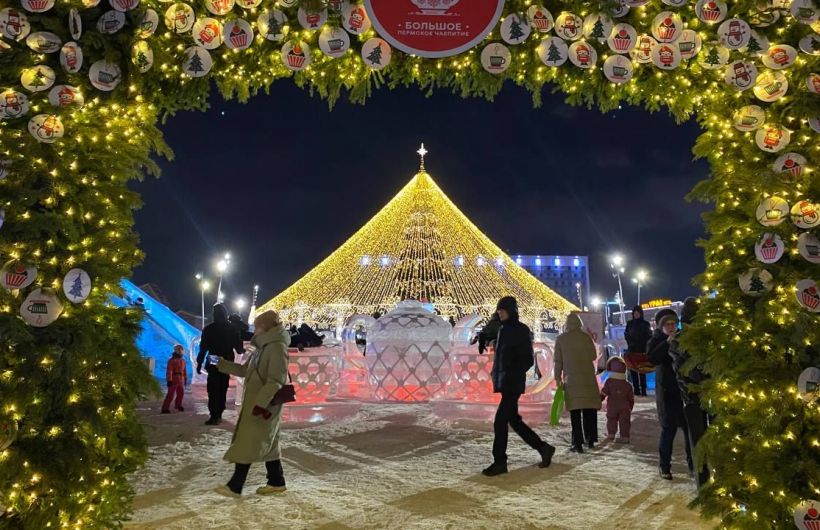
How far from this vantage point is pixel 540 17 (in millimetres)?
3814

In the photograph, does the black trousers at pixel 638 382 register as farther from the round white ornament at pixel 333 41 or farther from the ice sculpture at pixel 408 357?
the round white ornament at pixel 333 41

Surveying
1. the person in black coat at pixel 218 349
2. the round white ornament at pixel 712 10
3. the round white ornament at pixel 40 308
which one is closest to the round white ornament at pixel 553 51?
the round white ornament at pixel 712 10

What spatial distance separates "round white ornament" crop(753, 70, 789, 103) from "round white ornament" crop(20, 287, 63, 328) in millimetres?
4605

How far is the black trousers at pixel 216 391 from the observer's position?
7.38m

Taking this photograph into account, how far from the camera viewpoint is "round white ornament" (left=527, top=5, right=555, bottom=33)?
3.81 meters

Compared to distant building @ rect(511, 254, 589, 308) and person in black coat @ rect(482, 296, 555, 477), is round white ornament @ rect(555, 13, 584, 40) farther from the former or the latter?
distant building @ rect(511, 254, 589, 308)

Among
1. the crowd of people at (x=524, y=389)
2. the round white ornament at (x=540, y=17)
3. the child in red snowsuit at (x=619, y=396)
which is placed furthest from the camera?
the child in red snowsuit at (x=619, y=396)

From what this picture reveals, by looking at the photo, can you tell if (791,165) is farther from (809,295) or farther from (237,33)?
(237,33)

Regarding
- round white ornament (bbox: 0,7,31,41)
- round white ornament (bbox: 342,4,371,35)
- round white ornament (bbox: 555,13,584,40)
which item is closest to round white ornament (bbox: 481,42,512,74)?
round white ornament (bbox: 555,13,584,40)

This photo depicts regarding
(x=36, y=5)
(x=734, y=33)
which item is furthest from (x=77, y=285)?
(x=734, y=33)

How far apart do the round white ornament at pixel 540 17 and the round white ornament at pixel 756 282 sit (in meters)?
2.18

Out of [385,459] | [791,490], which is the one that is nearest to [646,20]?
[791,490]

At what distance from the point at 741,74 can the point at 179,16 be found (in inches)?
152

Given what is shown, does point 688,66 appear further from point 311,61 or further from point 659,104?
point 311,61
